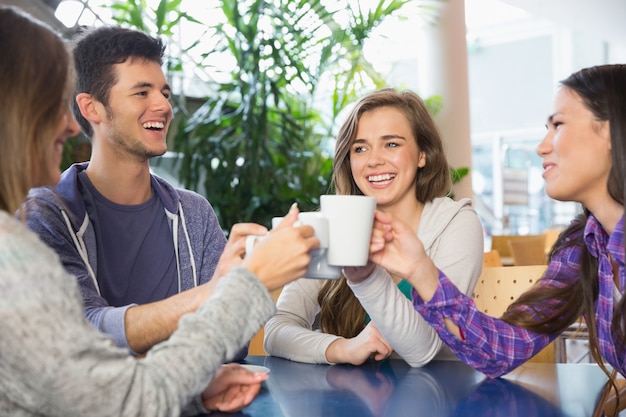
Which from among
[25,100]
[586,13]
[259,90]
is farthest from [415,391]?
[586,13]

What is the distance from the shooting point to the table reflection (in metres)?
0.99

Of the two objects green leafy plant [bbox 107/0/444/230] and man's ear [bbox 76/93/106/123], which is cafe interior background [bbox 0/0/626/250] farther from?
man's ear [bbox 76/93/106/123]

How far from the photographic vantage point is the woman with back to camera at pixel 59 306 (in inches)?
28.2

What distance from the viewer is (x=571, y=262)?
1423mm

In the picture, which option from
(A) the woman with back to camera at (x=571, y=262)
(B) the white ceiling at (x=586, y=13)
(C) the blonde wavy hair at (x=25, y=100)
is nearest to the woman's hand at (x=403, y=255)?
(A) the woman with back to camera at (x=571, y=262)

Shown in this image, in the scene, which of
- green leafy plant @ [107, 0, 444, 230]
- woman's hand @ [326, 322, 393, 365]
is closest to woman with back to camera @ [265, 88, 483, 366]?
woman's hand @ [326, 322, 393, 365]

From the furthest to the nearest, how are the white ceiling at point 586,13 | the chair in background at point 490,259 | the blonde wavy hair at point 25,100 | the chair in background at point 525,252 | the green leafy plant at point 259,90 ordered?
the white ceiling at point 586,13
the chair in background at point 525,252
the green leafy plant at point 259,90
the chair in background at point 490,259
the blonde wavy hair at point 25,100

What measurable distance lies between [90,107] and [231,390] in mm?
1108

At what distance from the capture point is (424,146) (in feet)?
6.60

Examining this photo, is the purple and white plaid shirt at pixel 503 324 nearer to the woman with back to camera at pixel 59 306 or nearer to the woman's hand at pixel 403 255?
the woman's hand at pixel 403 255

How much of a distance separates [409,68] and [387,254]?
9991 mm

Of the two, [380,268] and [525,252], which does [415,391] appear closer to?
[380,268]

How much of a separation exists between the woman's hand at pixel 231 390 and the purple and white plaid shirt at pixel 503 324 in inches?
15.3

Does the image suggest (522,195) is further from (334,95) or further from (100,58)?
(100,58)
